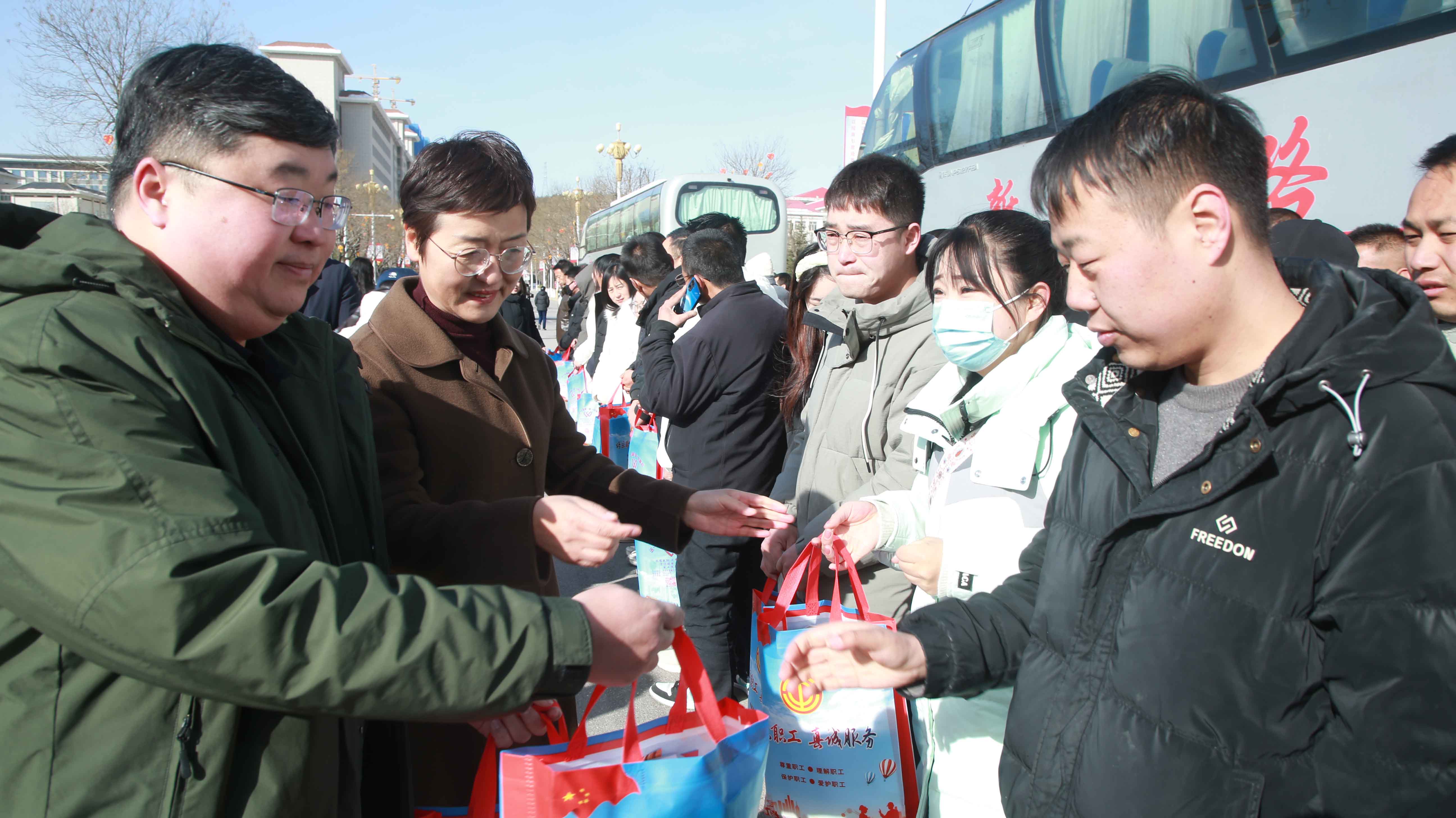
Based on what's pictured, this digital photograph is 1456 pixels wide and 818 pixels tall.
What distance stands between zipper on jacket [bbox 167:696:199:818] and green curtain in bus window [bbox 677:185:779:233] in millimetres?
15915

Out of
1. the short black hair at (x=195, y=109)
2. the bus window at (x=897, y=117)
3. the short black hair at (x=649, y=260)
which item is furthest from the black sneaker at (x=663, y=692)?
the bus window at (x=897, y=117)

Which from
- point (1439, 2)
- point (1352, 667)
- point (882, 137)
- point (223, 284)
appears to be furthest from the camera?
point (882, 137)

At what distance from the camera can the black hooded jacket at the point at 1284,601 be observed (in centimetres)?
108

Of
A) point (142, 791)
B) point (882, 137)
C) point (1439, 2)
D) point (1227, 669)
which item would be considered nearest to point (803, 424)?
point (1227, 669)

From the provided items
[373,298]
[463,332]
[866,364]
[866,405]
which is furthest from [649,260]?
[463,332]

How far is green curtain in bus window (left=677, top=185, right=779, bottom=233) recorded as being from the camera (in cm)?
1669

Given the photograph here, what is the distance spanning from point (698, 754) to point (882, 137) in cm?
1019

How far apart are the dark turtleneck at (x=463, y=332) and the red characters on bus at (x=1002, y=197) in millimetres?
6506

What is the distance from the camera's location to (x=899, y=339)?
9.48 feet

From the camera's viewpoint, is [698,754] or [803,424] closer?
[698,754]

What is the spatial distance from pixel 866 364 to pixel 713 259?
5.50 ft

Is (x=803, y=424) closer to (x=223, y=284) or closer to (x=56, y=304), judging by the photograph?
(x=223, y=284)

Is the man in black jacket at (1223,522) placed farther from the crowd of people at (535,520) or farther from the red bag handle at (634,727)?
the red bag handle at (634,727)

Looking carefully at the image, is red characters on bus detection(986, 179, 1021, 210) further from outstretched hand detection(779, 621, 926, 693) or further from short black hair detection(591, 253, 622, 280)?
outstretched hand detection(779, 621, 926, 693)
